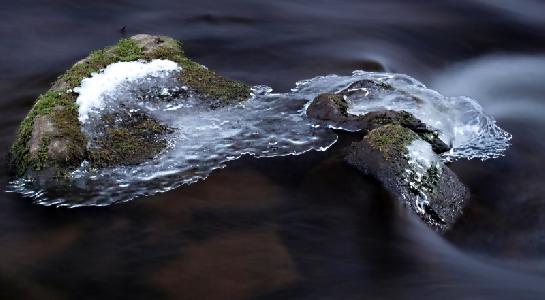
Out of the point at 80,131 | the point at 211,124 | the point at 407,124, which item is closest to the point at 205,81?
the point at 211,124

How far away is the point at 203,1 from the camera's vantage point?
31.6ft

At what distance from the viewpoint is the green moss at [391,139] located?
5.24 metres

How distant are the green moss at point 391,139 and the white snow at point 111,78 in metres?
2.11

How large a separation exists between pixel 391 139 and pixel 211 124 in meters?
1.57

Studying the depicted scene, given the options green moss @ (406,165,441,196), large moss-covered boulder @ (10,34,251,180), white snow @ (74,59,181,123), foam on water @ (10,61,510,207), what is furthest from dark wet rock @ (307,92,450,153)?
white snow @ (74,59,181,123)

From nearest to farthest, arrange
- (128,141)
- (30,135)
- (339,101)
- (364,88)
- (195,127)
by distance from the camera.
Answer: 1. (30,135)
2. (128,141)
3. (195,127)
4. (339,101)
5. (364,88)

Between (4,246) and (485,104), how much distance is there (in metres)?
5.25

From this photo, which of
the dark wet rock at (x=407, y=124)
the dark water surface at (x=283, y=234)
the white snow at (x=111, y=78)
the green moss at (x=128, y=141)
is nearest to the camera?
the dark water surface at (x=283, y=234)

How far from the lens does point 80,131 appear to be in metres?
5.30

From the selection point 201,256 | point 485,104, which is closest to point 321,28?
point 485,104

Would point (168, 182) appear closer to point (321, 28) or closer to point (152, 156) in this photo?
point (152, 156)

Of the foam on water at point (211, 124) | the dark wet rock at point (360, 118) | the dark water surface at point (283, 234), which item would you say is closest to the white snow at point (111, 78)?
the foam on water at point (211, 124)

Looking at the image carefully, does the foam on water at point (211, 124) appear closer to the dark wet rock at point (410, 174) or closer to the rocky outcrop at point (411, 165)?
the rocky outcrop at point (411, 165)

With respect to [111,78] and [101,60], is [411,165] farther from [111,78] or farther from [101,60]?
[101,60]
